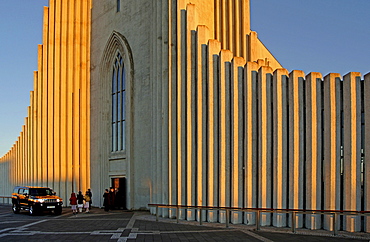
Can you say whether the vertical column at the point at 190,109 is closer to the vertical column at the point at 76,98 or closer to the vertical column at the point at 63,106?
the vertical column at the point at 76,98

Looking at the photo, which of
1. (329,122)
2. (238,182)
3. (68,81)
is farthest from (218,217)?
(68,81)

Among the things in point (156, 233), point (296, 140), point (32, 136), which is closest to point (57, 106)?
point (32, 136)

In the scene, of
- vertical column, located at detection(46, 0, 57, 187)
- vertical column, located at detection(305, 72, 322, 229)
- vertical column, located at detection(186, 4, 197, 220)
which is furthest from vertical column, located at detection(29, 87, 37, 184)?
vertical column, located at detection(305, 72, 322, 229)

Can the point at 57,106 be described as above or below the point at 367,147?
above

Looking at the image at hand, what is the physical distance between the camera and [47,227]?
17719 mm

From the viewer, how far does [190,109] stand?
2016cm

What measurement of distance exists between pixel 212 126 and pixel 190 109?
152 centimetres

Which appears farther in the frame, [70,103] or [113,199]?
[70,103]

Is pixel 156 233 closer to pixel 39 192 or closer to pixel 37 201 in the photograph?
pixel 37 201

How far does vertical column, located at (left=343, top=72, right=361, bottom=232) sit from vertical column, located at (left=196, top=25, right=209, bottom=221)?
5987mm

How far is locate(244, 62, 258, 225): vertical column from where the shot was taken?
1752cm

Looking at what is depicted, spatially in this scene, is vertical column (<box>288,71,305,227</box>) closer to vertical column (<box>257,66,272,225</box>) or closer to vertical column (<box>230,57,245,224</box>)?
vertical column (<box>257,66,272,225</box>)

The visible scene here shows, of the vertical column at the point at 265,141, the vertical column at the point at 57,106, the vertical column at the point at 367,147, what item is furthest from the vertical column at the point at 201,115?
A: the vertical column at the point at 57,106

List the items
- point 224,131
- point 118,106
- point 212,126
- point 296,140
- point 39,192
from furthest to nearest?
point 118,106, point 39,192, point 212,126, point 224,131, point 296,140
